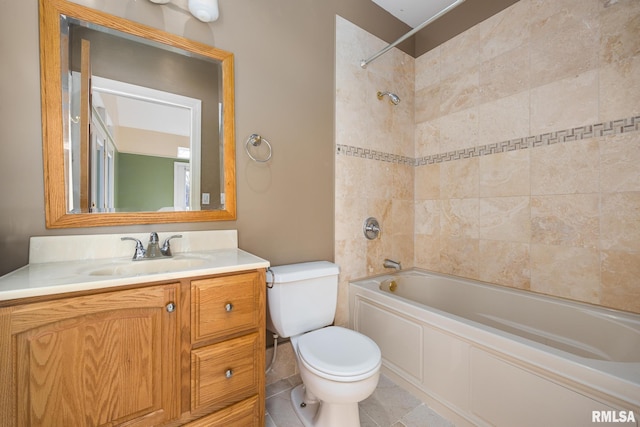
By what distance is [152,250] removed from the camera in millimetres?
1213

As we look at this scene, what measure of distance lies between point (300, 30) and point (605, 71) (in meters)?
1.77

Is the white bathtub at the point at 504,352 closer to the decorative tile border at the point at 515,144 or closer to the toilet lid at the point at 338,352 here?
the toilet lid at the point at 338,352

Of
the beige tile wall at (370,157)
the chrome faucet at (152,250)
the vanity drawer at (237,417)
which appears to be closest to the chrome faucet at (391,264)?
the beige tile wall at (370,157)

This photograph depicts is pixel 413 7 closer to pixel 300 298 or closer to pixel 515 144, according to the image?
pixel 515 144

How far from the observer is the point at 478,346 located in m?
1.25

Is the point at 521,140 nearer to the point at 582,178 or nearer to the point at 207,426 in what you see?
the point at 582,178

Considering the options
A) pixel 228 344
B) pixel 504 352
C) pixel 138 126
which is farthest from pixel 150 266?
pixel 504 352

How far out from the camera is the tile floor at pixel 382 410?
1.35m

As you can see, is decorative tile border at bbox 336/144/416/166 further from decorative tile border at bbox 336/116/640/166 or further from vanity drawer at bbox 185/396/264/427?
vanity drawer at bbox 185/396/264/427

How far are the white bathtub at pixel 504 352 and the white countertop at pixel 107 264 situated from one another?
1.03 meters

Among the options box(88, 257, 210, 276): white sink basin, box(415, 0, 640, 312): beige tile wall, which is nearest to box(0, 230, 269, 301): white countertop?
box(88, 257, 210, 276): white sink basin

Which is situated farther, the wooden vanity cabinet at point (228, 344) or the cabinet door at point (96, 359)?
the wooden vanity cabinet at point (228, 344)

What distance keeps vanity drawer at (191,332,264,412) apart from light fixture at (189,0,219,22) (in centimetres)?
156

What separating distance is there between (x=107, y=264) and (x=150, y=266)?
150mm
